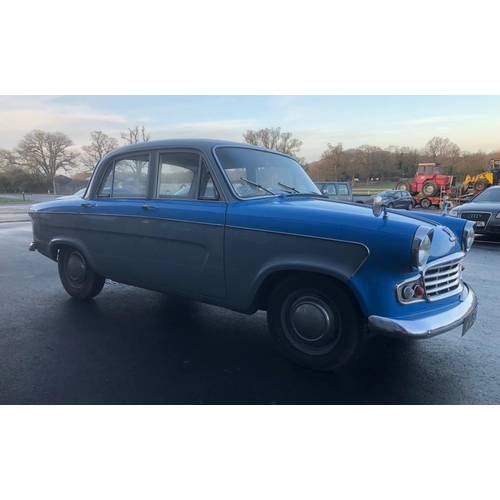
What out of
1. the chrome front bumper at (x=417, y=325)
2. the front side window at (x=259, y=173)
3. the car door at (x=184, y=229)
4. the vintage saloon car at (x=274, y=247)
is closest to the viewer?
the chrome front bumper at (x=417, y=325)

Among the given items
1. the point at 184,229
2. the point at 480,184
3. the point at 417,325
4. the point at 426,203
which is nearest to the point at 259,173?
the point at 184,229

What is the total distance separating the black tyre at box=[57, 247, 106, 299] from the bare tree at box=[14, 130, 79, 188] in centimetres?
3961

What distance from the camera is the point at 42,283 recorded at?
594 centimetres

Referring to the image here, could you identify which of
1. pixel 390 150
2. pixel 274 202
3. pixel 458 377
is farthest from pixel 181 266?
pixel 390 150

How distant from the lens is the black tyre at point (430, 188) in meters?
26.2

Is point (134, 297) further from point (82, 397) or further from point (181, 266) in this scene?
point (82, 397)

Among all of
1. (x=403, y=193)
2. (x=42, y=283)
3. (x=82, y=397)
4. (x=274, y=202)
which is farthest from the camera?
(x=403, y=193)

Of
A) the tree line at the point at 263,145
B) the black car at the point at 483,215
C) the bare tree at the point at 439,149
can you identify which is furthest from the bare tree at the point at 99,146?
the bare tree at the point at 439,149

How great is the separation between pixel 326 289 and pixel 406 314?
0.60 meters

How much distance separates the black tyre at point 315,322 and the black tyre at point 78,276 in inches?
107

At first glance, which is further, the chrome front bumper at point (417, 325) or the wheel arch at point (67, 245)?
the wheel arch at point (67, 245)

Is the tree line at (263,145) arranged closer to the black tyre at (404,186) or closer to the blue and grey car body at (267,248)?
the black tyre at (404,186)

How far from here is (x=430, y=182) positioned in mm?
26625

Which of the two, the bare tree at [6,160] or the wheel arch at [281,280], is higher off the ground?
the bare tree at [6,160]
